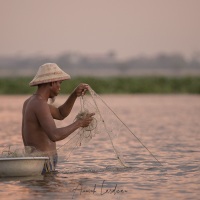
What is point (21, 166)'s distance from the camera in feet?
28.8

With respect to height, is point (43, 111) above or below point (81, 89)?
below

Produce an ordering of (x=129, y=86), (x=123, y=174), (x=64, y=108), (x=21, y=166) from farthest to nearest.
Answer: (x=129, y=86) → (x=123, y=174) → (x=64, y=108) → (x=21, y=166)

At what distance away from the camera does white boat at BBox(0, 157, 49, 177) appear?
342 inches

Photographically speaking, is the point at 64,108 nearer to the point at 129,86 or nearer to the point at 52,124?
the point at 52,124

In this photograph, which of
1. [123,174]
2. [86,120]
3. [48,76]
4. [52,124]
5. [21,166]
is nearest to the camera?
[21,166]

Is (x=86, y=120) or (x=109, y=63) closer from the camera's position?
(x=86, y=120)

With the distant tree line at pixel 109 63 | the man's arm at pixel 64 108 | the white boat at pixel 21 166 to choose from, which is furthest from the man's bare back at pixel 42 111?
the distant tree line at pixel 109 63

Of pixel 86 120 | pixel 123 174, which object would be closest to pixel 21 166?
pixel 86 120

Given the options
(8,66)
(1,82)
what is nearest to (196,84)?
(1,82)

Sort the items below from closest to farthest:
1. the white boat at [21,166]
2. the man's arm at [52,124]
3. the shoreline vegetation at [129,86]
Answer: the white boat at [21,166]
the man's arm at [52,124]
the shoreline vegetation at [129,86]

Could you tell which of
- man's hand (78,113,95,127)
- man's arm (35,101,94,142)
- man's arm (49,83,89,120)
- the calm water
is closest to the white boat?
the calm water

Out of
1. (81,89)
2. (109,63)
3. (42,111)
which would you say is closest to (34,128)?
(42,111)

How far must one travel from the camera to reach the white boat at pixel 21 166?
342 inches

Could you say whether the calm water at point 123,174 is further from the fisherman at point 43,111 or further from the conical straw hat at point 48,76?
the conical straw hat at point 48,76
